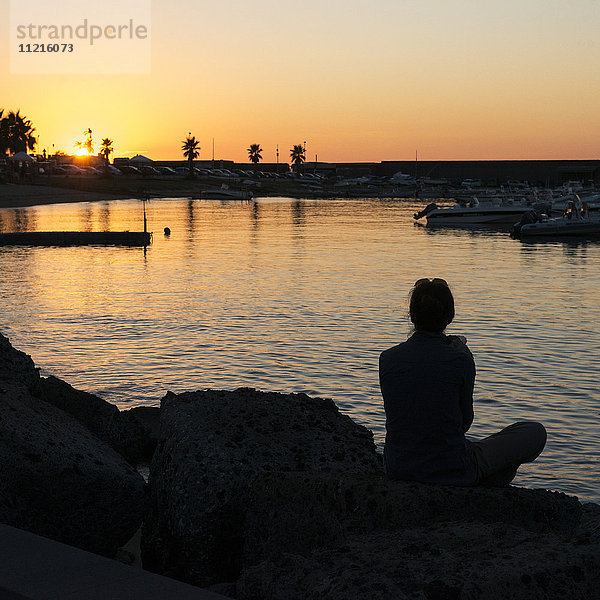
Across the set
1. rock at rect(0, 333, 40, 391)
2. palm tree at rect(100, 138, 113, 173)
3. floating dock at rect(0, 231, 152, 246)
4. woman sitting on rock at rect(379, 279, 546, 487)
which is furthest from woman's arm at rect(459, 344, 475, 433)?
palm tree at rect(100, 138, 113, 173)

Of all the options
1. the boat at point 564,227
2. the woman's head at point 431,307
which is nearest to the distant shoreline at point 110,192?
the boat at point 564,227

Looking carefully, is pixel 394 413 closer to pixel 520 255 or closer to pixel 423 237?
pixel 520 255

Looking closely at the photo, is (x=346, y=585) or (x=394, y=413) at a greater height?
(x=394, y=413)

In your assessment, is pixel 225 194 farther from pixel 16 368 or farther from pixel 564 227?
pixel 16 368

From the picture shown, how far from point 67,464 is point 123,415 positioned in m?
3.02

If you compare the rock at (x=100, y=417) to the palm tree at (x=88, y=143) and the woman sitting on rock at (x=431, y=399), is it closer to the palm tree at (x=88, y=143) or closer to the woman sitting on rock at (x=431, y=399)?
the woman sitting on rock at (x=431, y=399)

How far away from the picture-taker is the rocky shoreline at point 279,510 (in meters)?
4.12

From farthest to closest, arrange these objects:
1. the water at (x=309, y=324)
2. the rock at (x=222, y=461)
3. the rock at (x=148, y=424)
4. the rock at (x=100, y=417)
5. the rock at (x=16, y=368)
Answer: the water at (x=309, y=324)
the rock at (x=148, y=424)
the rock at (x=100, y=417)
the rock at (x=16, y=368)
the rock at (x=222, y=461)

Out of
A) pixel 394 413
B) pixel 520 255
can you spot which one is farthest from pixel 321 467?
pixel 520 255

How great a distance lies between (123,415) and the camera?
9305 millimetres

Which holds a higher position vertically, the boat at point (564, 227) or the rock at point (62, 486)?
the boat at point (564, 227)

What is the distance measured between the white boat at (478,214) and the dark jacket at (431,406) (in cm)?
6387

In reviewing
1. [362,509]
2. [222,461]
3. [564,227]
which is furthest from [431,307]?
[564,227]

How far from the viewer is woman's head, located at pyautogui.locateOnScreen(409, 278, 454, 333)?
5.10 m
